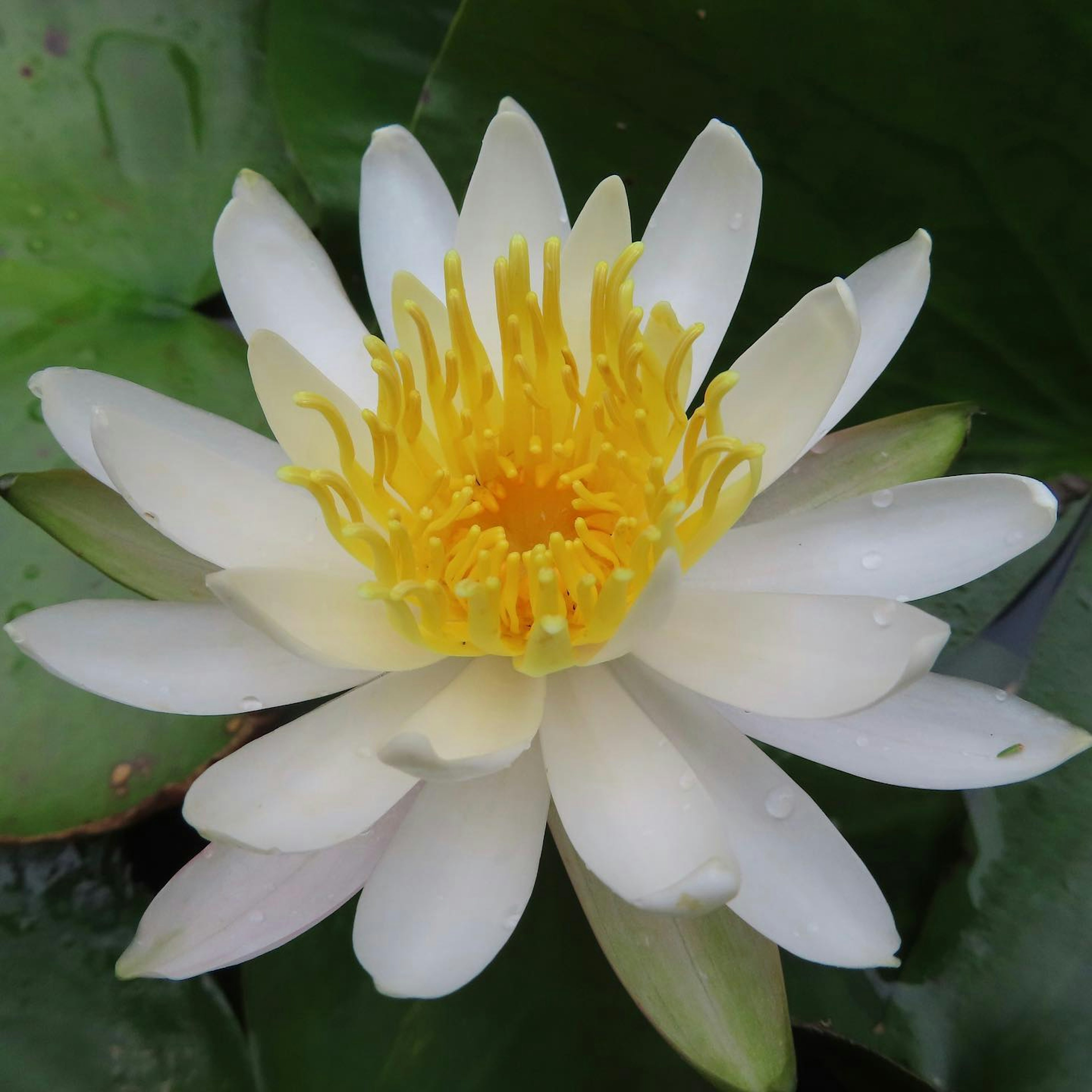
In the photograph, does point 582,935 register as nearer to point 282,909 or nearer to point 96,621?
point 282,909

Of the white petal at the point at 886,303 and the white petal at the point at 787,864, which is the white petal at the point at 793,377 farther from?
the white petal at the point at 787,864

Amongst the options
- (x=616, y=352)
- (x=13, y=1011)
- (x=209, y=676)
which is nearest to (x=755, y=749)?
(x=616, y=352)

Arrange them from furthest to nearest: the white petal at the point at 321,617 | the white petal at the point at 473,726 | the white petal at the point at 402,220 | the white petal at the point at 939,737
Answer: the white petal at the point at 402,220 < the white petal at the point at 939,737 < the white petal at the point at 321,617 < the white petal at the point at 473,726

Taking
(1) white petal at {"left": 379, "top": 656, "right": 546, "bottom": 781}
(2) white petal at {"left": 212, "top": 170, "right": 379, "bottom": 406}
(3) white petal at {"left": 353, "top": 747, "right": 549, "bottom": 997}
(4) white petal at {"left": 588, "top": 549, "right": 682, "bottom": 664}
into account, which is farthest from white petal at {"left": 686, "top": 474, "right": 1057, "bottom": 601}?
(2) white petal at {"left": 212, "top": 170, "right": 379, "bottom": 406}

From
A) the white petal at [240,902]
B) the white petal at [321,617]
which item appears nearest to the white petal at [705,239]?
the white petal at [321,617]

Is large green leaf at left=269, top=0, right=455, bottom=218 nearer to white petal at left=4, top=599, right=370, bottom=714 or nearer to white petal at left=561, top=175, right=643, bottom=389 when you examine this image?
white petal at left=561, top=175, right=643, bottom=389

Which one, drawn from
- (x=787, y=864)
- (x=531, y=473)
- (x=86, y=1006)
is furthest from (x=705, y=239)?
(x=86, y=1006)

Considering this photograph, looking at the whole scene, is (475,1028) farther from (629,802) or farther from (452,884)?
(629,802)
